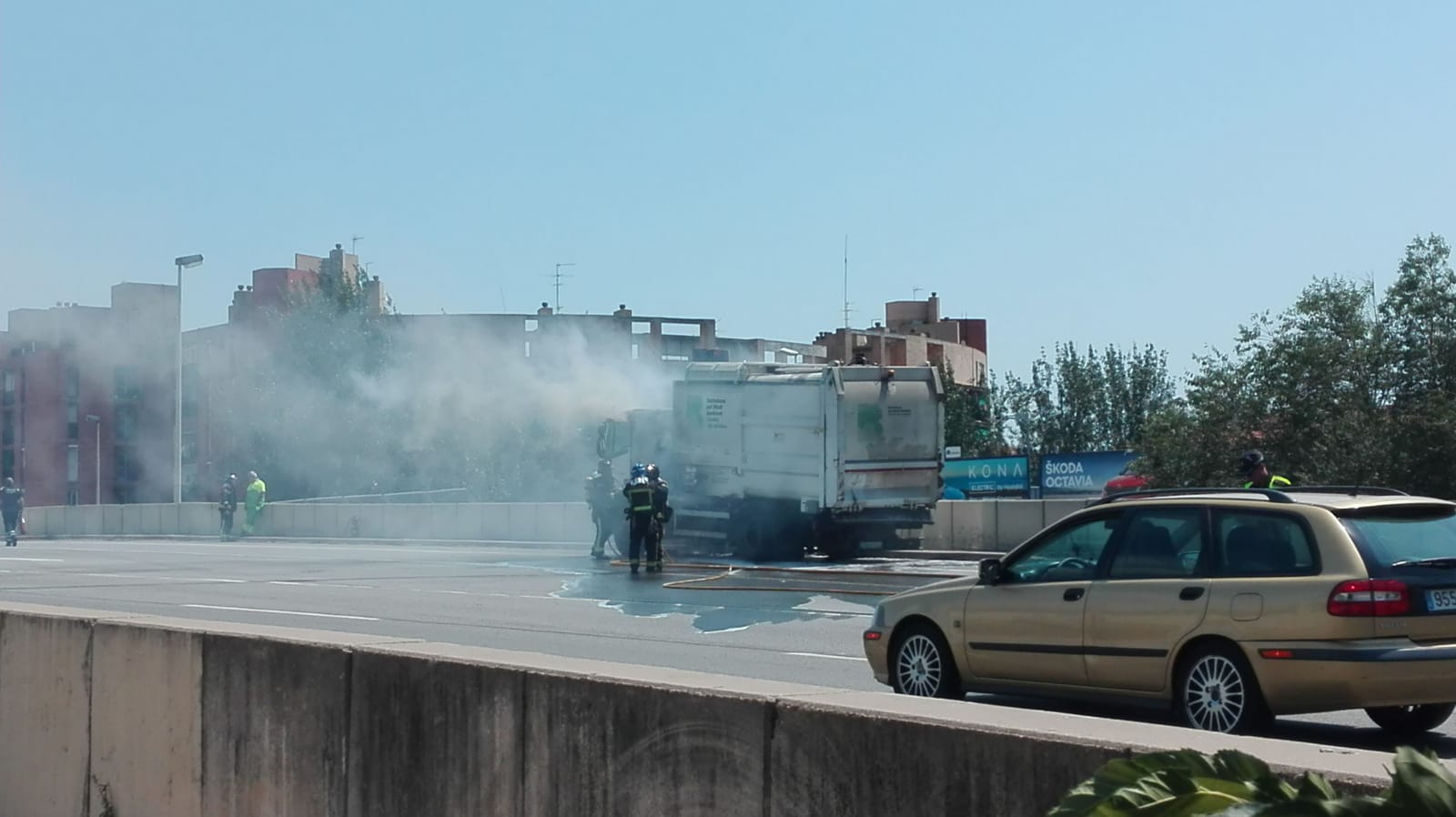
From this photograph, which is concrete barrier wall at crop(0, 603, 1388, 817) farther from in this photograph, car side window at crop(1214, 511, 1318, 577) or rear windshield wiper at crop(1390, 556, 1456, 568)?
rear windshield wiper at crop(1390, 556, 1456, 568)

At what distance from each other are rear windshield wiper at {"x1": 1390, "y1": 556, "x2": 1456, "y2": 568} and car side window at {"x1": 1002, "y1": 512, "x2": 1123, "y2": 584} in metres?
1.61

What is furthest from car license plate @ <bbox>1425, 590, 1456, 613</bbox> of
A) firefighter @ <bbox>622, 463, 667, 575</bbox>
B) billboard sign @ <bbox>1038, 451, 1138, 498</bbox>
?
billboard sign @ <bbox>1038, 451, 1138, 498</bbox>

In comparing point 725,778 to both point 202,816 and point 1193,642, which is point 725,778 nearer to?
point 202,816

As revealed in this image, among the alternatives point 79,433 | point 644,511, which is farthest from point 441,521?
point 79,433

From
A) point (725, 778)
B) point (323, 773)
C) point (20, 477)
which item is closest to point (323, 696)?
point (323, 773)

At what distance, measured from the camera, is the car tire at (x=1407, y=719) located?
9.09 meters

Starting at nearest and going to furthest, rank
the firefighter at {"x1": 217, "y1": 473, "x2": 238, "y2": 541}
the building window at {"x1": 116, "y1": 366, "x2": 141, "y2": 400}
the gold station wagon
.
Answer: the gold station wagon < the firefighter at {"x1": 217, "y1": 473, "x2": 238, "y2": 541} < the building window at {"x1": 116, "y1": 366, "x2": 141, "y2": 400}

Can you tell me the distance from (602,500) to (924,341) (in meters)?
50.4

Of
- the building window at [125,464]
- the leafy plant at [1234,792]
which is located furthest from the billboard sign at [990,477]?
the building window at [125,464]

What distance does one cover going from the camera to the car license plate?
331 inches

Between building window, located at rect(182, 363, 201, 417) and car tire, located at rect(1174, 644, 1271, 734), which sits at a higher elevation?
building window, located at rect(182, 363, 201, 417)

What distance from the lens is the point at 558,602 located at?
19.3 m

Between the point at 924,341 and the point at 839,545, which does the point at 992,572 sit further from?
the point at 924,341

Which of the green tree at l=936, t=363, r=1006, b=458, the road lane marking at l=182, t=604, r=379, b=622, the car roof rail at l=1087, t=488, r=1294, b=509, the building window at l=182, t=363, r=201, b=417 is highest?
the building window at l=182, t=363, r=201, b=417
